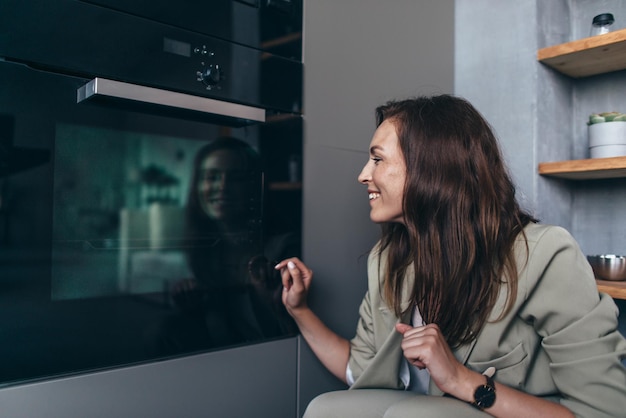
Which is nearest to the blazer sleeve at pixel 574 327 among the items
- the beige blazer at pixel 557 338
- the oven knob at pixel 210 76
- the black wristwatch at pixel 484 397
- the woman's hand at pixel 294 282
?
the beige blazer at pixel 557 338

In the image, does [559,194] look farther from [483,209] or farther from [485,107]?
[483,209]

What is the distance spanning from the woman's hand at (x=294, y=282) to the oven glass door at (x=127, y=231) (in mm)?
22

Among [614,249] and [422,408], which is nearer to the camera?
[422,408]

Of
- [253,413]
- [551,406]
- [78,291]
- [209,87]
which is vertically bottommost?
[253,413]

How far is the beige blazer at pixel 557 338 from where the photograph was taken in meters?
0.86

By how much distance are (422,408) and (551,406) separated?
23 centimetres

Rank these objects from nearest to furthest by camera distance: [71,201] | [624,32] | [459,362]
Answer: [71,201]
[459,362]
[624,32]

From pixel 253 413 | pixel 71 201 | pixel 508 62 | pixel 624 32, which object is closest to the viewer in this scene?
pixel 71 201

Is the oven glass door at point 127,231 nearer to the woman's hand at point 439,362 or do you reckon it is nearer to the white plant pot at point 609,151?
the woman's hand at point 439,362

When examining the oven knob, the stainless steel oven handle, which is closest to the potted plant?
the stainless steel oven handle

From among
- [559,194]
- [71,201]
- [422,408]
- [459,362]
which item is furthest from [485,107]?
[71,201]

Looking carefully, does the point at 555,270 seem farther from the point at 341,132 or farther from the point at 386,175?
the point at 341,132

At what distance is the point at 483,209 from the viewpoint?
101 cm

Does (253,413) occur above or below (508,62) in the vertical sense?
below
